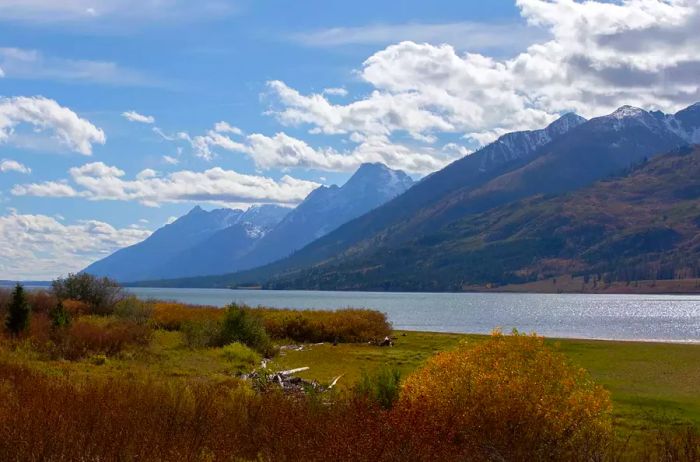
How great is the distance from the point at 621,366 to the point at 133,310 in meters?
30.3

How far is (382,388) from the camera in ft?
56.5

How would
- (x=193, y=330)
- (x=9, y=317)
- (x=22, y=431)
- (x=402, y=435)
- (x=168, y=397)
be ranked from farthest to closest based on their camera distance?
(x=193, y=330) < (x=9, y=317) < (x=168, y=397) < (x=402, y=435) < (x=22, y=431)

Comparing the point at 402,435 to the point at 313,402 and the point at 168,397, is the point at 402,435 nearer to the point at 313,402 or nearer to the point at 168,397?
the point at 313,402

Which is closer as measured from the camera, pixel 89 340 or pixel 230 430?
pixel 230 430

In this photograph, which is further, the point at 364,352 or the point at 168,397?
the point at 364,352

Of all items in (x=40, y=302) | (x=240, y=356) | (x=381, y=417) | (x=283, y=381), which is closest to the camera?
(x=381, y=417)

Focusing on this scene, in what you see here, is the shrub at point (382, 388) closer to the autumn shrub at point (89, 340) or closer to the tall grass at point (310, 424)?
the tall grass at point (310, 424)

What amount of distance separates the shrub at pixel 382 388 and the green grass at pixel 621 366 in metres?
2.29

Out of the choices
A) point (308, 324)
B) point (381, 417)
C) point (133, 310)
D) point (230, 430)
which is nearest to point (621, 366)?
point (308, 324)

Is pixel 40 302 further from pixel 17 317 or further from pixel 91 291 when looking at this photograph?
pixel 17 317

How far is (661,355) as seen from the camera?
4075 cm

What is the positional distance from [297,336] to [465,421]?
38179 mm

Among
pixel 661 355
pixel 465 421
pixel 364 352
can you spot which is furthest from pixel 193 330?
pixel 465 421

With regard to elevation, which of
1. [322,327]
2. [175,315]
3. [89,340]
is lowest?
[322,327]
